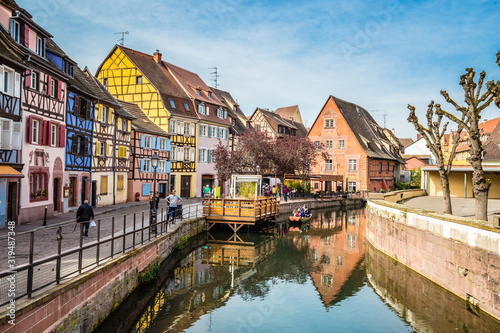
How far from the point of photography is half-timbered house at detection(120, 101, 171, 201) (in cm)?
3453

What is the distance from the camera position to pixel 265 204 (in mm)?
27312

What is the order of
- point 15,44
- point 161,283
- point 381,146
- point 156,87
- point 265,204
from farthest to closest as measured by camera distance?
point 381,146, point 156,87, point 265,204, point 15,44, point 161,283

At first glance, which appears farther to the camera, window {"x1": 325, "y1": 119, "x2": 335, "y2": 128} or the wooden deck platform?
window {"x1": 325, "y1": 119, "x2": 335, "y2": 128}

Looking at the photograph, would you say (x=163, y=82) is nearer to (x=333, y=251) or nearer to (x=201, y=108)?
(x=201, y=108)

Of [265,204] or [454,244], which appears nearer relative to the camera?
[454,244]

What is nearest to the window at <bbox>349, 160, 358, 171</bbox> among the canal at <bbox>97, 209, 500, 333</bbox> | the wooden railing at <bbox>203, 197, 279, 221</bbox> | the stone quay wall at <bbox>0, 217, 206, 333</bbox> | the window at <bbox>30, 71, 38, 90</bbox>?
the wooden railing at <bbox>203, 197, 279, 221</bbox>

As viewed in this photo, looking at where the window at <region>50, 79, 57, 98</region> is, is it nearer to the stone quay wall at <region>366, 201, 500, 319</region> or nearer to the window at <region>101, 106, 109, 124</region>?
the window at <region>101, 106, 109, 124</region>

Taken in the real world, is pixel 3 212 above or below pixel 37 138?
below

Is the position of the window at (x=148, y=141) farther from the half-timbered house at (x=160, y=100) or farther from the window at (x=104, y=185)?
the window at (x=104, y=185)

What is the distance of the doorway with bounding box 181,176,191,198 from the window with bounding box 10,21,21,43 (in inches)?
935

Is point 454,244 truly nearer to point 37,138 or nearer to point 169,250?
point 169,250

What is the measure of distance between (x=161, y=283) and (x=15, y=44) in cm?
1199

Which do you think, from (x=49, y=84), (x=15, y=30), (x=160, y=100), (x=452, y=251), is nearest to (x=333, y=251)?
(x=452, y=251)

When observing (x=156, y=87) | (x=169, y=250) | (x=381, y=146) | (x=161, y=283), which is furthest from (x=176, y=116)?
(x=381, y=146)
